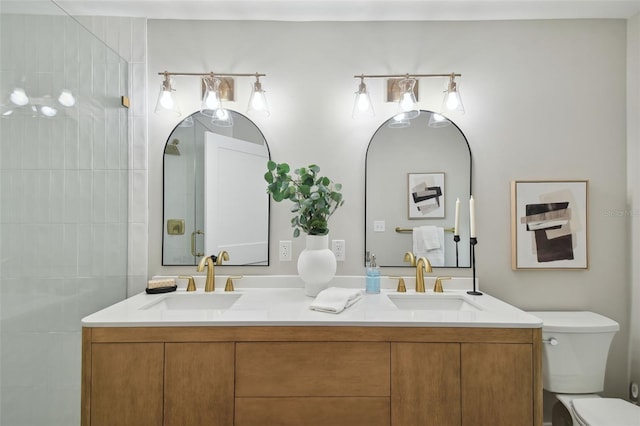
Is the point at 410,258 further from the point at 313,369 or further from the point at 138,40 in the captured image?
the point at 138,40

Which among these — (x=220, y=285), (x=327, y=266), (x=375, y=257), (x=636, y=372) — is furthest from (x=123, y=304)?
(x=636, y=372)

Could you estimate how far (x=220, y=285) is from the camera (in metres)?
1.88

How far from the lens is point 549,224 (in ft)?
6.10

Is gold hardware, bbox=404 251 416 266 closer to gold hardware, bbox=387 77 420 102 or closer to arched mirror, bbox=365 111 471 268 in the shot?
arched mirror, bbox=365 111 471 268

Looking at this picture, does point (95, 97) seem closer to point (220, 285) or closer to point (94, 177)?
point (94, 177)

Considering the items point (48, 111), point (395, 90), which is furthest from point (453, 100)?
point (48, 111)

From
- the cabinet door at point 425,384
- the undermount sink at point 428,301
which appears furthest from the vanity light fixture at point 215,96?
the cabinet door at point 425,384

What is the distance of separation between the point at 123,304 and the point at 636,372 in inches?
102

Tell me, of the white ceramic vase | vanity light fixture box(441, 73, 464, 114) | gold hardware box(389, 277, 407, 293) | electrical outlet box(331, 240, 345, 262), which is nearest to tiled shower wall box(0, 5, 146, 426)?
the white ceramic vase

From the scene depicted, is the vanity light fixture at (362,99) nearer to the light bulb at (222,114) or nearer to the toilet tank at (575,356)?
the light bulb at (222,114)

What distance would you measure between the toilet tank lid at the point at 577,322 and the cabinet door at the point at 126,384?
1646 millimetres

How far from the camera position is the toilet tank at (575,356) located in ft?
5.17

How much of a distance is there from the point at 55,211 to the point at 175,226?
606 mm

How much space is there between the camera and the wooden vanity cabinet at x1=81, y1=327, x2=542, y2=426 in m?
1.27
